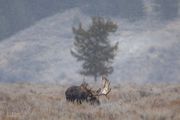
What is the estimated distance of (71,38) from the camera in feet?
317

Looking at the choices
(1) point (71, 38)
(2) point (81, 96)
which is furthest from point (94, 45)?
(1) point (71, 38)

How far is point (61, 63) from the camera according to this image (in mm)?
85938

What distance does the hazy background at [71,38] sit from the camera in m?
82.8

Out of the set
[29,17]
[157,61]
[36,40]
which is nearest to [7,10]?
[29,17]

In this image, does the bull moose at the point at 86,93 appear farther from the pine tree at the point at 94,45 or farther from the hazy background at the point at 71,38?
the hazy background at the point at 71,38

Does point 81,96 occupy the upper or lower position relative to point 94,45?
lower

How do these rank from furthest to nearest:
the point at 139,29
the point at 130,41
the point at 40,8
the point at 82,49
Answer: the point at 40,8, the point at 139,29, the point at 130,41, the point at 82,49

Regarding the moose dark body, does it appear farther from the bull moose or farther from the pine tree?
the pine tree

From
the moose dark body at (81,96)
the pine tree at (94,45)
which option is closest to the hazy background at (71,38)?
the pine tree at (94,45)

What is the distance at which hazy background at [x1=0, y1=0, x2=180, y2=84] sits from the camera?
8275cm

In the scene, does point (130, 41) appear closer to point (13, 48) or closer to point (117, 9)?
point (117, 9)

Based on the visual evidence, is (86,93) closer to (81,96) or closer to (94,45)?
(81,96)

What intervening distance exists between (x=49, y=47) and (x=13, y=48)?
779cm

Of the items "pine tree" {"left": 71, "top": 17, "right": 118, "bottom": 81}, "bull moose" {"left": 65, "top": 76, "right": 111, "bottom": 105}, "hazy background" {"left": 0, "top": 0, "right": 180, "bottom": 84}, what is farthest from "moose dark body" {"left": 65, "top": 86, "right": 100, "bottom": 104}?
Result: "hazy background" {"left": 0, "top": 0, "right": 180, "bottom": 84}
